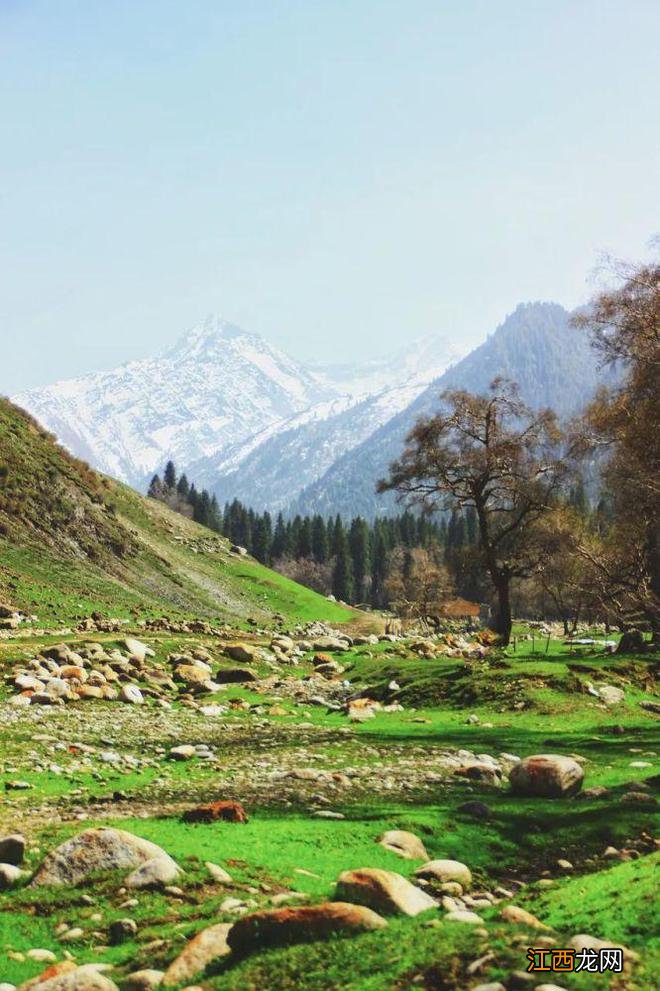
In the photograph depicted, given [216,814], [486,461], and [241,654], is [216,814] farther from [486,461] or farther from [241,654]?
[486,461]

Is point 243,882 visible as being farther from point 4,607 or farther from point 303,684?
point 4,607

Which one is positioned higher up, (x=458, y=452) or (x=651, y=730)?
(x=458, y=452)

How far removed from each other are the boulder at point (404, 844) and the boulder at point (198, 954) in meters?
4.04

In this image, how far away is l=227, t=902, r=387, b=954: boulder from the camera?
752 centimetres

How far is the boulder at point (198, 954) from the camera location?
730 centimetres

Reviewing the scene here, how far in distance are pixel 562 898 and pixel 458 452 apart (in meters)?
32.5

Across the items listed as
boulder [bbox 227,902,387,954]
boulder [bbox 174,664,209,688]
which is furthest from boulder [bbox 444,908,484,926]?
boulder [bbox 174,664,209,688]

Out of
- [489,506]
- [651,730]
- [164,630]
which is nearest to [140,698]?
[651,730]

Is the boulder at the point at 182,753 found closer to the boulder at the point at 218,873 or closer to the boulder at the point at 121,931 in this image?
the boulder at the point at 218,873

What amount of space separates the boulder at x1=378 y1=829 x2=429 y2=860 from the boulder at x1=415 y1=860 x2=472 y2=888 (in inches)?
22.4

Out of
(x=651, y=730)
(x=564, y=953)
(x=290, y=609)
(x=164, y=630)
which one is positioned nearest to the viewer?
(x=564, y=953)

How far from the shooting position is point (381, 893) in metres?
8.55

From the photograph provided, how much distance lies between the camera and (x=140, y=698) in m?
26.2

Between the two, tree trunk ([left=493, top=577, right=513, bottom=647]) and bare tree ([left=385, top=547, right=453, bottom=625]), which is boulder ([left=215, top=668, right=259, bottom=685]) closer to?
tree trunk ([left=493, top=577, right=513, bottom=647])
